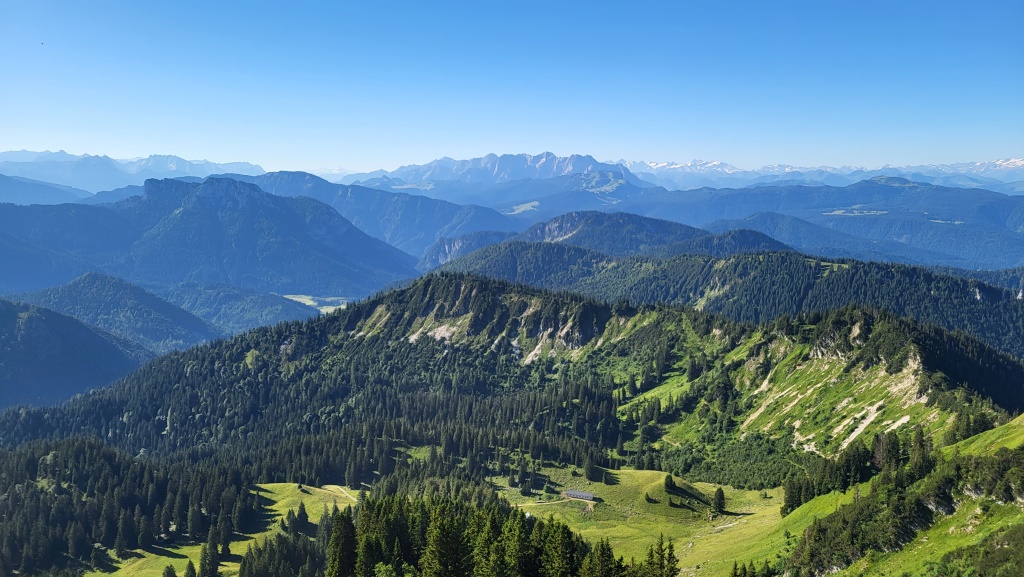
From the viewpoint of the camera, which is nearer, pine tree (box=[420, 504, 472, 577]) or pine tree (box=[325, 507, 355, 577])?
pine tree (box=[420, 504, 472, 577])

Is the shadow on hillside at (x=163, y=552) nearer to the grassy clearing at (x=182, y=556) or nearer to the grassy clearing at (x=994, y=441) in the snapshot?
the grassy clearing at (x=182, y=556)

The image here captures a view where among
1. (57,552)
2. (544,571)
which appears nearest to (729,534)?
(544,571)

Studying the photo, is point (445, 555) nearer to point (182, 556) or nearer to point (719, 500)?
point (719, 500)

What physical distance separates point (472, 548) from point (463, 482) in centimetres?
9398

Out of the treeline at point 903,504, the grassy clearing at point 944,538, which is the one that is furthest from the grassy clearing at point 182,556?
the grassy clearing at point 944,538

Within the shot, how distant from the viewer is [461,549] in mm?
93250

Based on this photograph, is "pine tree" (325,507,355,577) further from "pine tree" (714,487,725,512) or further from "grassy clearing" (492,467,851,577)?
"pine tree" (714,487,725,512)

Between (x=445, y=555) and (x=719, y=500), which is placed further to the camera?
(x=719, y=500)

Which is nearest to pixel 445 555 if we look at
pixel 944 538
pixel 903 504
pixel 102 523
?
pixel 903 504

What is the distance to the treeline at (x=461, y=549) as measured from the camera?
3292 inches

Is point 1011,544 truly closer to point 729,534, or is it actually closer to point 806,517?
point 806,517

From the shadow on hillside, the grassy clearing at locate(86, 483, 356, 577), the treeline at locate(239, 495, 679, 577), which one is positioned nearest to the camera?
the treeline at locate(239, 495, 679, 577)

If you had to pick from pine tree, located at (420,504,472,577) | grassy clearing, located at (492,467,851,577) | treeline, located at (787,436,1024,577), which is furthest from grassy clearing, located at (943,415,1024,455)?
pine tree, located at (420,504,472,577)

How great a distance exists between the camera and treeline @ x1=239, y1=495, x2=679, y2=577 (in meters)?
83.6
